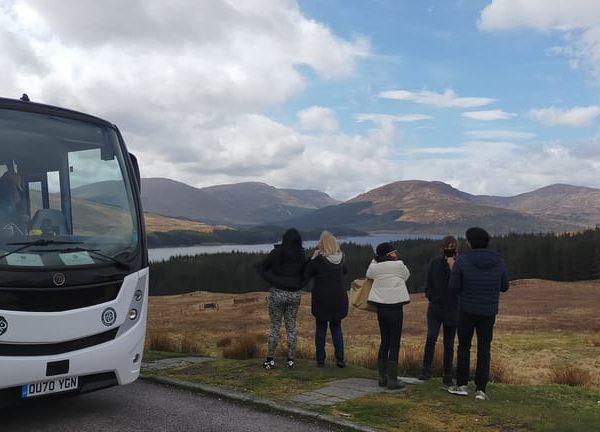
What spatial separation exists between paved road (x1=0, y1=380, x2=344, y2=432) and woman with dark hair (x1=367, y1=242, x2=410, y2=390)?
6.52ft

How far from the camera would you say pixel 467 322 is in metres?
7.36

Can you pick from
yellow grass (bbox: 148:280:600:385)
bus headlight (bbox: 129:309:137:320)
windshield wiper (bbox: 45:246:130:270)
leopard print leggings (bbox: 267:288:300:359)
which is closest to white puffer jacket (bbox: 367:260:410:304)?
leopard print leggings (bbox: 267:288:300:359)

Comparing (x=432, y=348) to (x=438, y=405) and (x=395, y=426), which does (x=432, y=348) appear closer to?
(x=438, y=405)

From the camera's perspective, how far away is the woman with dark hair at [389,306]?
7.84 m

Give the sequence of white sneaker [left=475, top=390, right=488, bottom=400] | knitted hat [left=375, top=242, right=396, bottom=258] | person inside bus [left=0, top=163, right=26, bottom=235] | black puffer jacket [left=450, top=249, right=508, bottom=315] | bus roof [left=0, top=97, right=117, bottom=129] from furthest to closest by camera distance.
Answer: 1. knitted hat [left=375, top=242, right=396, bottom=258]
2. white sneaker [left=475, top=390, right=488, bottom=400]
3. black puffer jacket [left=450, top=249, right=508, bottom=315]
4. bus roof [left=0, top=97, right=117, bottom=129]
5. person inside bus [left=0, top=163, right=26, bottom=235]

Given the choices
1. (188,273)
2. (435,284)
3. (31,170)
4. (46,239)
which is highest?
(31,170)

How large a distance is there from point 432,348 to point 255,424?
145 inches

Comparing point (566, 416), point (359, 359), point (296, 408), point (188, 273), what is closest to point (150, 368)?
point (296, 408)

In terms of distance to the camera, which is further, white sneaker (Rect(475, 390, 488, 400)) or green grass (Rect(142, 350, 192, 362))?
green grass (Rect(142, 350, 192, 362))

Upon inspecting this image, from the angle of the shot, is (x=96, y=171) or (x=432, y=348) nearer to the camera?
(x=96, y=171)

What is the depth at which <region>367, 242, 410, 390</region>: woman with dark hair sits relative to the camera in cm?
784

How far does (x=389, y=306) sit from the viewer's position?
7.89m

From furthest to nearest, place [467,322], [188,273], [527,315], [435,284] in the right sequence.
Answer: [188,273], [527,315], [435,284], [467,322]

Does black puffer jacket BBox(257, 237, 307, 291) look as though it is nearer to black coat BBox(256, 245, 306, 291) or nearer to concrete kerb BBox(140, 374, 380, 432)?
black coat BBox(256, 245, 306, 291)
